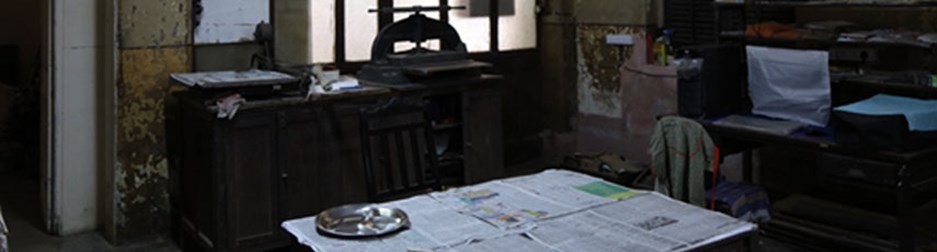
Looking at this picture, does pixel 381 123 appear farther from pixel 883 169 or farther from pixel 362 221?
pixel 883 169

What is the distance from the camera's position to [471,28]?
6602 millimetres

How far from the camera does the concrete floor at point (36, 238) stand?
493 cm

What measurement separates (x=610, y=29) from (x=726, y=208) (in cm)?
220

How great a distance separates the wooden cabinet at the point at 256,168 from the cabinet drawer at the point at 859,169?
2514 millimetres

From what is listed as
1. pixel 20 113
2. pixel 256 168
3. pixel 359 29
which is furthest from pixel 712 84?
pixel 20 113

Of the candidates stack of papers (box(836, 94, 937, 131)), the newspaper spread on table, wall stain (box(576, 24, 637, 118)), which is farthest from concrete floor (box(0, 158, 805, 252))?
wall stain (box(576, 24, 637, 118))

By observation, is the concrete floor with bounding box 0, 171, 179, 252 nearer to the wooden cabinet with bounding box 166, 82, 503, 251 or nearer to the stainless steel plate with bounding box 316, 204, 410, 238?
the wooden cabinet with bounding box 166, 82, 503, 251

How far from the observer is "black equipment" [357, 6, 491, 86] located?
16.9 feet

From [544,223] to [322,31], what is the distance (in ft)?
10.00

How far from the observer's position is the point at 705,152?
191 inches

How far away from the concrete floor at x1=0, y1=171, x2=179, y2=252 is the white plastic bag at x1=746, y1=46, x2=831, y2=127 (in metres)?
3.60

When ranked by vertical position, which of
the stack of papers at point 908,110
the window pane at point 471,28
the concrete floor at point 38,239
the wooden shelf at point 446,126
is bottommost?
the concrete floor at point 38,239

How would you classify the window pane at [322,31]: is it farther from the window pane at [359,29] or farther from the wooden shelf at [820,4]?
the wooden shelf at [820,4]

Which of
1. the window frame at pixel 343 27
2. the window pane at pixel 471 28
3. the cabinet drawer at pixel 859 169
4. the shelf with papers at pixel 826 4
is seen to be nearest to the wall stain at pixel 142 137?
the window frame at pixel 343 27
